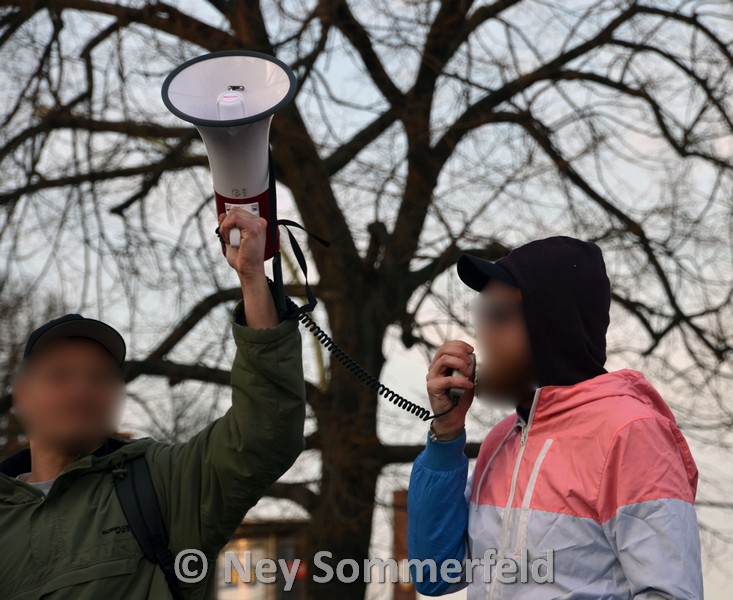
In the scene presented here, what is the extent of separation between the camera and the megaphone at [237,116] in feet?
8.25

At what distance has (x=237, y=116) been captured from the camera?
2537 millimetres

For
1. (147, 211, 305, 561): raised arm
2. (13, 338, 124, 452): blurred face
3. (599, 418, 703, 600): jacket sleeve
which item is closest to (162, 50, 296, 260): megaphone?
(147, 211, 305, 561): raised arm

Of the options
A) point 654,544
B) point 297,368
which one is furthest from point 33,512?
point 654,544

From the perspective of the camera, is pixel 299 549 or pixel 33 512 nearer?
pixel 33 512

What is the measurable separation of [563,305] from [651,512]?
56 cm

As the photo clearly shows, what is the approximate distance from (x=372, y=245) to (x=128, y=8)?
231cm

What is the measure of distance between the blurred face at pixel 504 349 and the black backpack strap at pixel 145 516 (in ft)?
2.93

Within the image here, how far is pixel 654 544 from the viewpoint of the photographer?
6.61 feet

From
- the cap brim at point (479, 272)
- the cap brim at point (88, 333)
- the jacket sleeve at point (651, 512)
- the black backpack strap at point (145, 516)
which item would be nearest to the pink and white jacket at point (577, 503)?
the jacket sleeve at point (651, 512)

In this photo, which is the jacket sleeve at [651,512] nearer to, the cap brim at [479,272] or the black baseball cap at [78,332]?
the cap brim at [479,272]

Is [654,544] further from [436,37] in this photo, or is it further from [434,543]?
[436,37]

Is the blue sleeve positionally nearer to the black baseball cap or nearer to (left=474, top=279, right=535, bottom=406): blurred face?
(left=474, top=279, right=535, bottom=406): blurred face

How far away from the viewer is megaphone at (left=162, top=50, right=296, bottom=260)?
99.0 inches

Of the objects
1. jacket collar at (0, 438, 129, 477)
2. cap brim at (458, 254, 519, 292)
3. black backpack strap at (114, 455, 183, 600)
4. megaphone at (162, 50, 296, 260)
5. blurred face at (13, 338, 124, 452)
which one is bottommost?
black backpack strap at (114, 455, 183, 600)
